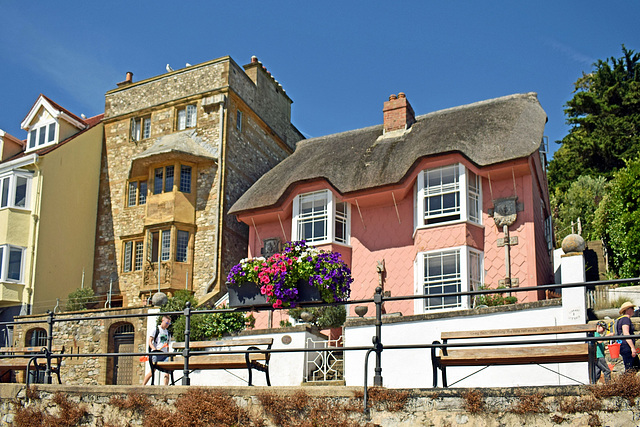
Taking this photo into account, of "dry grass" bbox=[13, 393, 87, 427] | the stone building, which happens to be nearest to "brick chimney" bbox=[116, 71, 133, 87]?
the stone building

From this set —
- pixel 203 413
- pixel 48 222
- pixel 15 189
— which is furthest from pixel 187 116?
pixel 203 413

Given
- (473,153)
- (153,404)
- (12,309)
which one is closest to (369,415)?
(153,404)

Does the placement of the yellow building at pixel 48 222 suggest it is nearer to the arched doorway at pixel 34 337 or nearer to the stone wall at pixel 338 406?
the arched doorway at pixel 34 337

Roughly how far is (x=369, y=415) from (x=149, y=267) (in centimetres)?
1965

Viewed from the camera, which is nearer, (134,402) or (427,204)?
(134,402)

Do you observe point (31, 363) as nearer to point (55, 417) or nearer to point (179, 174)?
point (55, 417)

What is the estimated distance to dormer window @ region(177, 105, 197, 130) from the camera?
1080 inches

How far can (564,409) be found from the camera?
6348mm

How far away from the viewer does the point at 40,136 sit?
1200 inches

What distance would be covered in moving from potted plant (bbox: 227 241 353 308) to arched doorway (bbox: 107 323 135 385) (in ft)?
47.5

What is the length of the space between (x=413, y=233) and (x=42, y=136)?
18.1 meters

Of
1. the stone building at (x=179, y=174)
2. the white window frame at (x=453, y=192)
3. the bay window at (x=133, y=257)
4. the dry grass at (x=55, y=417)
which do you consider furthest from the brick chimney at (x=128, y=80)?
the dry grass at (x=55, y=417)

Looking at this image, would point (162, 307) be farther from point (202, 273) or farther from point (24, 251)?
point (24, 251)

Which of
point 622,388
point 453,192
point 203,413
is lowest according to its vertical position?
point 203,413
